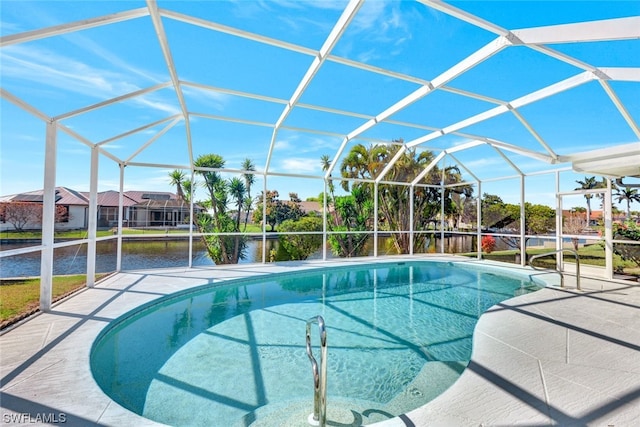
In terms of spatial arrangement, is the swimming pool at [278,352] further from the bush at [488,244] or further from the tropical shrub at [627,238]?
the bush at [488,244]

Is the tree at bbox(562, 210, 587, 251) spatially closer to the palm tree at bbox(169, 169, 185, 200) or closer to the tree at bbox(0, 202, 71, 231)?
the tree at bbox(0, 202, 71, 231)

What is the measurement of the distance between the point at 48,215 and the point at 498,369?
616 cm

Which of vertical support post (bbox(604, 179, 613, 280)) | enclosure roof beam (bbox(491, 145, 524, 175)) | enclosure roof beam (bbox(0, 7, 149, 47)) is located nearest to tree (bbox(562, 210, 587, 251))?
vertical support post (bbox(604, 179, 613, 280))

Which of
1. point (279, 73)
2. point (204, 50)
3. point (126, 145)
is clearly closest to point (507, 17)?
point (279, 73)

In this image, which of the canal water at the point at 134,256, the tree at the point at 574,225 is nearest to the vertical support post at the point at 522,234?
the tree at the point at 574,225

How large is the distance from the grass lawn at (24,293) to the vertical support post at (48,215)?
0.30m

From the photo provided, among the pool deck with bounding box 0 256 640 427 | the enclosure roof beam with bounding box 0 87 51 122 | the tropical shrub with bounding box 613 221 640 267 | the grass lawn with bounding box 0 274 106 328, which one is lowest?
the pool deck with bounding box 0 256 640 427

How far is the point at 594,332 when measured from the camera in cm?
395

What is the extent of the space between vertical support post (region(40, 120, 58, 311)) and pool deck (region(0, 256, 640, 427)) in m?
0.36

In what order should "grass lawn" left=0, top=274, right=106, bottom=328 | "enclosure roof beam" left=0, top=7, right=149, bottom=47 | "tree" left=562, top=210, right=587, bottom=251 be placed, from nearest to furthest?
"enclosure roof beam" left=0, top=7, right=149, bottom=47
"grass lawn" left=0, top=274, right=106, bottom=328
"tree" left=562, top=210, right=587, bottom=251

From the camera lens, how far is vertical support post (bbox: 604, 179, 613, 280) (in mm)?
7148

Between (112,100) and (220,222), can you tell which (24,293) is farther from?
(220,222)

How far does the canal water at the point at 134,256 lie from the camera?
19.8 ft

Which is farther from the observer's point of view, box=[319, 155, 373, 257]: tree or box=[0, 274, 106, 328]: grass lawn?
box=[319, 155, 373, 257]: tree
